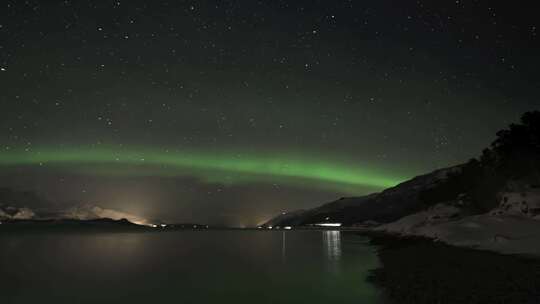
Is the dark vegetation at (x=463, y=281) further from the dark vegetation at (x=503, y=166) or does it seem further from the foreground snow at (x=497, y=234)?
the dark vegetation at (x=503, y=166)

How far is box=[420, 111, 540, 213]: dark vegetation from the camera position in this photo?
7438 centimetres

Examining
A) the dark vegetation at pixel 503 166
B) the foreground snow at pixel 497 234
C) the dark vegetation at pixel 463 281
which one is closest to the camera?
the dark vegetation at pixel 463 281

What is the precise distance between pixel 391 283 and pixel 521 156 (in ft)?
204

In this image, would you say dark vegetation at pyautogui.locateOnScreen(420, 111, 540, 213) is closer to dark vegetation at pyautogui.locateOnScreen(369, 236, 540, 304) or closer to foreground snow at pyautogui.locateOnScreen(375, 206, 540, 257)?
foreground snow at pyautogui.locateOnScreen(375, 206, 540, 257)

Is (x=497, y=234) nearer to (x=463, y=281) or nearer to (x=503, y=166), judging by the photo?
(x=463, y=281)

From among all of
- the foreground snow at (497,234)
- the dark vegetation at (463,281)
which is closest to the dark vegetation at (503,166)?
the foreground snow at (497,234)

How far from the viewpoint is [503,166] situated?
267 ft

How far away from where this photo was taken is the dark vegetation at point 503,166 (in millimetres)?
74375

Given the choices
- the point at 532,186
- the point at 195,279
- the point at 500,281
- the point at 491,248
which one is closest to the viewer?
the point at 500,281

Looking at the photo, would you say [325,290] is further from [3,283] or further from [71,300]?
[3,283]

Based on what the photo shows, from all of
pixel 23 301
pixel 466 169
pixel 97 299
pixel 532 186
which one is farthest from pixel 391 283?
pixel 466 169

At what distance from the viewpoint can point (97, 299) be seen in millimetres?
25719

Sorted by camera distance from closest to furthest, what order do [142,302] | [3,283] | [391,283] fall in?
[142,302] → [391,283] → [3,283]

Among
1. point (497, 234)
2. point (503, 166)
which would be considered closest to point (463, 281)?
point (497, 234)
